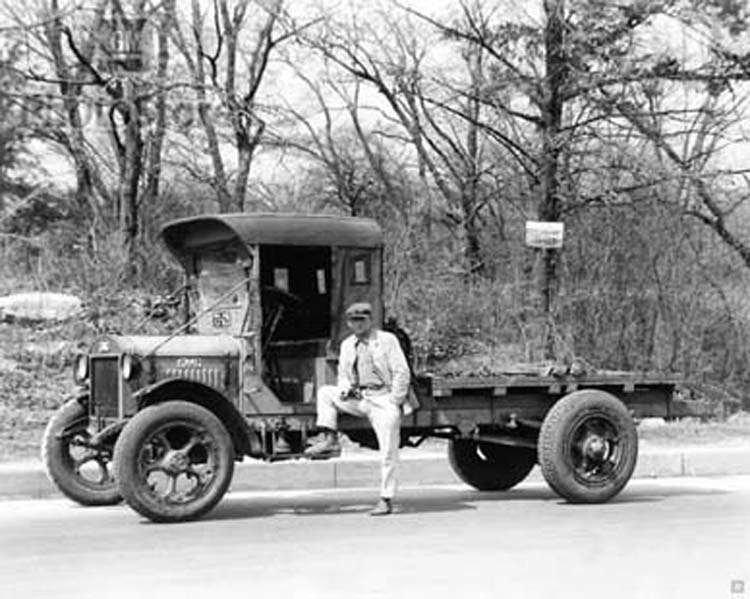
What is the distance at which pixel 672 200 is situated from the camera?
832 inches

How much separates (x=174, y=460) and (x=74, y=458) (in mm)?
1652

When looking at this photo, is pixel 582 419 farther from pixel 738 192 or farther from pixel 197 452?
Result: pixel 738 192

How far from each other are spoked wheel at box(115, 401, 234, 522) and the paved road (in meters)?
0.19

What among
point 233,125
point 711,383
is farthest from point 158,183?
point 711,383

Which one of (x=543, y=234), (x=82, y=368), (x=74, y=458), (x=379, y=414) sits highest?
(x=543, y=234)

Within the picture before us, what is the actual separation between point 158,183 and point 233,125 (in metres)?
1.59

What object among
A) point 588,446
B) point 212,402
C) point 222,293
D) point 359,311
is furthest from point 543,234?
point 212,402

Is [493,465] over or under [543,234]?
under

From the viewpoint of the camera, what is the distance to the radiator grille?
36.4 ft

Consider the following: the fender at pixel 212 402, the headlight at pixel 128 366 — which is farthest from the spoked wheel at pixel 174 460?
the headlight at pixel 128 366

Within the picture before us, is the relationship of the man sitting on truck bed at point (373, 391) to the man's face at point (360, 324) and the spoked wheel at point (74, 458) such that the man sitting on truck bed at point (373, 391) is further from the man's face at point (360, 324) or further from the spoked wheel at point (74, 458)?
the spoked wheel at point (74, 458)

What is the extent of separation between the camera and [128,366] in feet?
35.8

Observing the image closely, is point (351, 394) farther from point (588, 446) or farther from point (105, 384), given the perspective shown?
point (588, 446)

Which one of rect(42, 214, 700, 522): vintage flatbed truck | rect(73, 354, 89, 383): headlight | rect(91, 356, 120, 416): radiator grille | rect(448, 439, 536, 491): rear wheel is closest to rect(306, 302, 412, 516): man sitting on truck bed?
rect(42, 214, 700, 522): vintage flatbed truck
